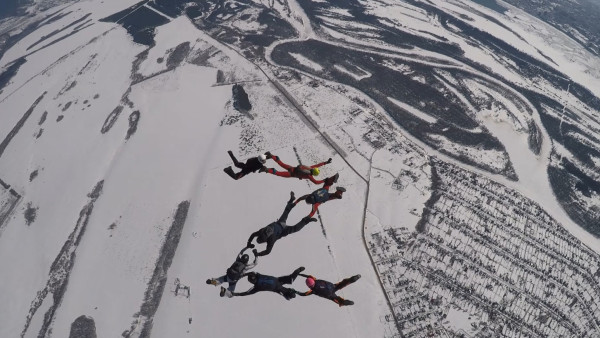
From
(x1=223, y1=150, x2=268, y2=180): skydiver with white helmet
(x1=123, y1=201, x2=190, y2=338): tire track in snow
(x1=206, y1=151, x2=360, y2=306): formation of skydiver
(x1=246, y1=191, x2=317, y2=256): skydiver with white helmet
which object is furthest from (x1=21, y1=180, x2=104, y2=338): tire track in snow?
(x1=223, y1=150, x2=268, y2=180): skydiver with white helmet

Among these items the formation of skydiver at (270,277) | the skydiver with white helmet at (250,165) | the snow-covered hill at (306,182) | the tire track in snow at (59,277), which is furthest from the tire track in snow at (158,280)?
the skydiver with white helmet at (250,165)

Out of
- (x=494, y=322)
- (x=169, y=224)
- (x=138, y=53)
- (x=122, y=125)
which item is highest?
(x=138, y=53)

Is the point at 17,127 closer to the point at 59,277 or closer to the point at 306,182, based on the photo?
the point at 59,277

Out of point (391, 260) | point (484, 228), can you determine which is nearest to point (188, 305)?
point (391, 260)

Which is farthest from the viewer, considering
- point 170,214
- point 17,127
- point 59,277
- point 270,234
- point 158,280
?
point 17,127

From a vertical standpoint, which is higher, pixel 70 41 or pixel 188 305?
pixel 70 41

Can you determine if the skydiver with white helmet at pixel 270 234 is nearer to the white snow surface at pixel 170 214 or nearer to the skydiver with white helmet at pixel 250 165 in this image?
Answer: the skydiver with white helmet at pixel 250 165

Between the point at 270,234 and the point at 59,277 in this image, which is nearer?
the point at 270,234

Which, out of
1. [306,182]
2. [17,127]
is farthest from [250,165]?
[17,127]

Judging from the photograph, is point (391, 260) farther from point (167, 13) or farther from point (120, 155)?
point (167, 13)
